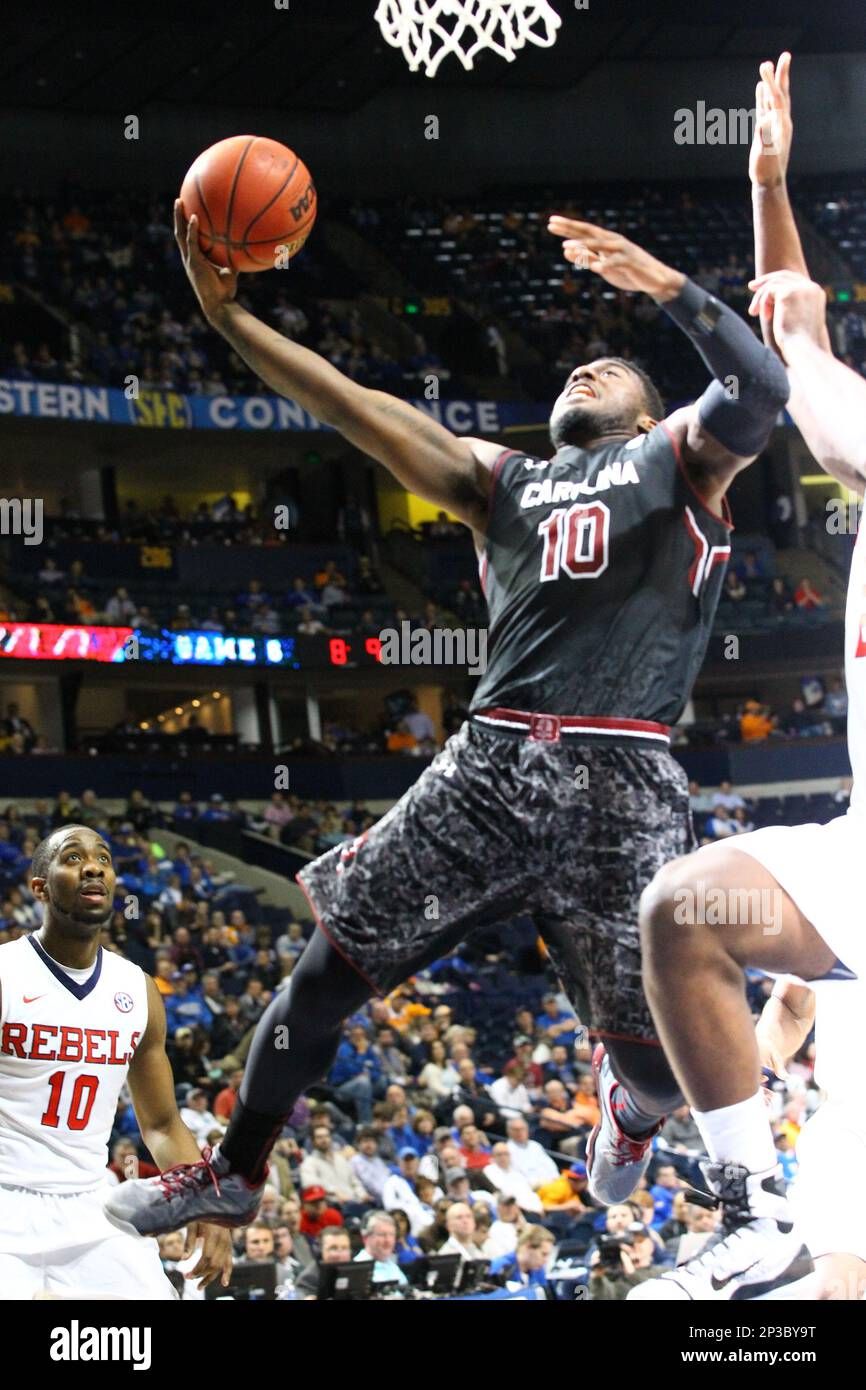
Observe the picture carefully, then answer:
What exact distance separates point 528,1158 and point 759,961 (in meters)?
6.22

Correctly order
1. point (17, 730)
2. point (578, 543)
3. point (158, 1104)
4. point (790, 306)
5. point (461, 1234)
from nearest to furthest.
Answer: point (790, 306)
point (578, 543)
point (158, 1104)
point (461, 1234)
point (17, 730)

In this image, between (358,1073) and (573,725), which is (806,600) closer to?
(358,1073)

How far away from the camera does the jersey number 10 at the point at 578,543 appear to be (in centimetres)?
477

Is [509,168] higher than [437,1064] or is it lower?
higher

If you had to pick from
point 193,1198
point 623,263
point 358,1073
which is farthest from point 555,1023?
point 623,263

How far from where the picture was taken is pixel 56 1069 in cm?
511

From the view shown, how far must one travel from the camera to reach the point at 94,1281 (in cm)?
498

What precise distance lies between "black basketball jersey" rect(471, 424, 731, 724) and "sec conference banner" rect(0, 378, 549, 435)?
533 inches

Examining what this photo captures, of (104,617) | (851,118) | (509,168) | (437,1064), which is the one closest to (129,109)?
(509,168)

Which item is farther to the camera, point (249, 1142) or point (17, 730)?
point (17, 730)

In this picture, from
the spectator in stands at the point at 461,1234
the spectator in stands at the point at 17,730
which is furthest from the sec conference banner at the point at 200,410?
the spectator in stands at the point at 461,1234

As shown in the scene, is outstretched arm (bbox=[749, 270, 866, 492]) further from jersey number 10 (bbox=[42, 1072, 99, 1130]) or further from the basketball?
jersey number 10 (bbox=[42, 1072, 99, 1130])
